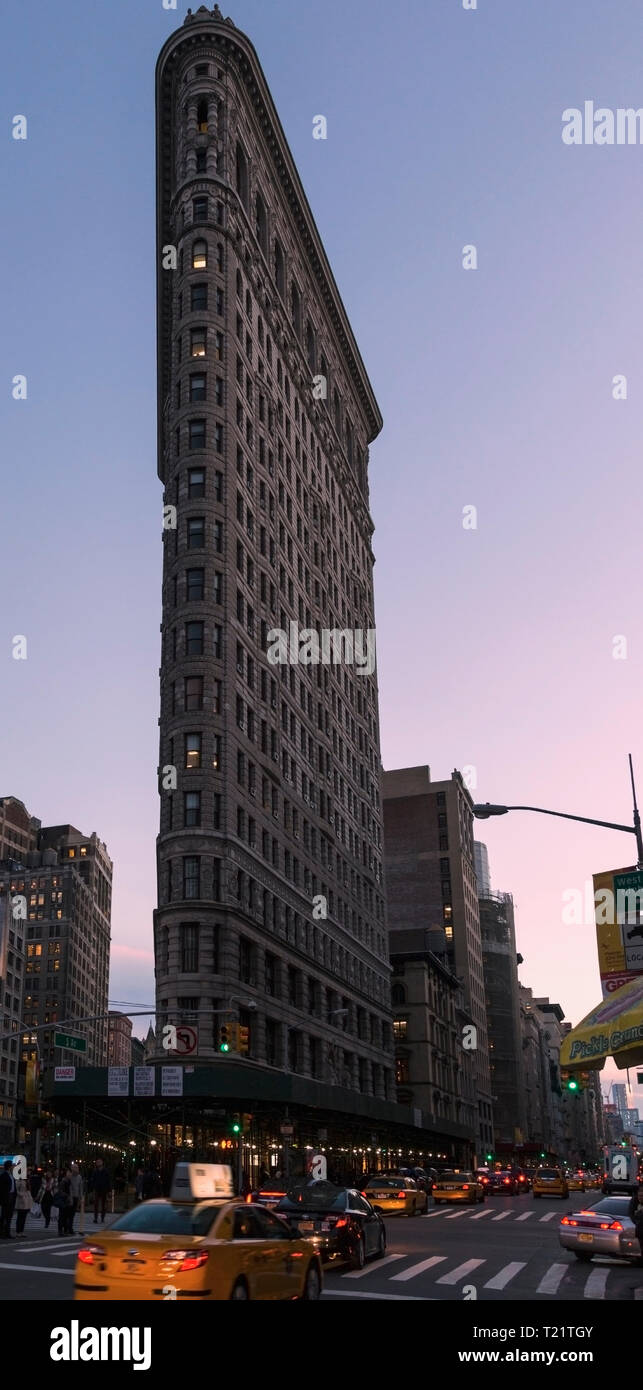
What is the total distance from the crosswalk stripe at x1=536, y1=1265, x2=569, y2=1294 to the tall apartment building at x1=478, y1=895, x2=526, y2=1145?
465 ft

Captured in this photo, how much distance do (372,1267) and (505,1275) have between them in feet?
8.35

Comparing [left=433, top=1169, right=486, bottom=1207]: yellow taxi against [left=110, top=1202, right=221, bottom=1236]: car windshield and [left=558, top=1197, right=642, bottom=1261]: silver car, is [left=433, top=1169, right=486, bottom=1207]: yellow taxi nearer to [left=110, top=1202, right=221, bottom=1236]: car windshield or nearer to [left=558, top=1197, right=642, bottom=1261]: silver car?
[left=558, top=1197, right=642, bottom=1261]: silver car

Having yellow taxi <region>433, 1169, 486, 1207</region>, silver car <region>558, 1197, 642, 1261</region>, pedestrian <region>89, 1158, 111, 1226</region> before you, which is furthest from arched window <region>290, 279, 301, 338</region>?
silver car <region>558, 1197, 642, 1261</region>

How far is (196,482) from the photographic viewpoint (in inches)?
2532

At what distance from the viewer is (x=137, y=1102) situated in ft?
151

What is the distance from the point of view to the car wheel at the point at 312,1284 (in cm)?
1596

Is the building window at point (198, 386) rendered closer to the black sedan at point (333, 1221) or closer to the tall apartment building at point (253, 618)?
the tall apartment building at point (253, 618)

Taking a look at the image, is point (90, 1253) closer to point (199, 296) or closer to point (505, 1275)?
point (505, 1275)

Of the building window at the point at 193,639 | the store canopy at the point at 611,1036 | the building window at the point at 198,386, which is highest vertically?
the building window at the point at 198,386

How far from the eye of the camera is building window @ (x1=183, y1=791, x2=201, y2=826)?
57938 mm

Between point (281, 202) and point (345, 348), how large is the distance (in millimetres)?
21787

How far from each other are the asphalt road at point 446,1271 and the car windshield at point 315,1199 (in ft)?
3.75

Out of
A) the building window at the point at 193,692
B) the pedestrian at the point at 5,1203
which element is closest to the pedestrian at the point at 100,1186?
the pedestrian at the point at 5,1203
